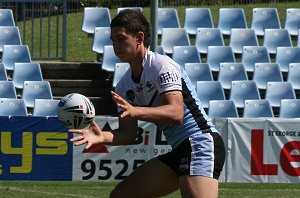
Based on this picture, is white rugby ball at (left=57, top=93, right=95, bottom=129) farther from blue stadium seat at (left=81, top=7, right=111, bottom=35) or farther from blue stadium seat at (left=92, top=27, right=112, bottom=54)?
blue stadium seat at (left=81, top=7, right=111, bottom=35)

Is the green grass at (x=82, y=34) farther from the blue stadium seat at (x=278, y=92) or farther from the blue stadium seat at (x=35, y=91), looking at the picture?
the blue stadium seat at (x=35, y=91)

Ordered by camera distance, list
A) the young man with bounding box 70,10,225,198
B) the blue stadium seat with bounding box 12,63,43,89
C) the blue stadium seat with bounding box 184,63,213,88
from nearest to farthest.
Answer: the young man with bounding box 70,10,225,198 < the blue stadium seat with bounding box 12,63,43,89 < the blue stadium seat with bounding box 184,63,213,88

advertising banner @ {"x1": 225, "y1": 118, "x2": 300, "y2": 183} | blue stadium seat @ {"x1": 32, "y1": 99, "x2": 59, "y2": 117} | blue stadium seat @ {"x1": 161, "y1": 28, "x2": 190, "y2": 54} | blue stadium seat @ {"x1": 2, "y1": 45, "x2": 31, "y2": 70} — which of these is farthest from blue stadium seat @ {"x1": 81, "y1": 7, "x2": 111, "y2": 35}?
advertising banner @ {"x1": 225, "y1": 118, "x2": 300, "y2": 183}

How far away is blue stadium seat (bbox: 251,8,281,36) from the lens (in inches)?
773

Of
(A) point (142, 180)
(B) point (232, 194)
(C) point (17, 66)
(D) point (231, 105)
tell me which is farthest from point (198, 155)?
(C) point (17, 66)

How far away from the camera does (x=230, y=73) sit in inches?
677

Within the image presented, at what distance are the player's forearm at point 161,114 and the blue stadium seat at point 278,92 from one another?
418 inches

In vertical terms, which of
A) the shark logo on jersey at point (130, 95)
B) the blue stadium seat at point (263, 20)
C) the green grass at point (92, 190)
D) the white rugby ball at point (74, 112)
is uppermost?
the shark logo on jersey at point (130, 95)

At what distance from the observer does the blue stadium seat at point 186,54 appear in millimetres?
17344

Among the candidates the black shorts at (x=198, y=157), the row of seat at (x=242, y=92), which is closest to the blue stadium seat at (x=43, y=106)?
the row of seat at (x=242, y=92)

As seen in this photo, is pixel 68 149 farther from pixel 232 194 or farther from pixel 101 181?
pixel 232 194

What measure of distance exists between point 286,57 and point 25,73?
16.7ft

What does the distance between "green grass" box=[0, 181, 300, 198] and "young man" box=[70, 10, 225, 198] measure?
17.5 feet

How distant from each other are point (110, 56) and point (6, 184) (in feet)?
15.0
